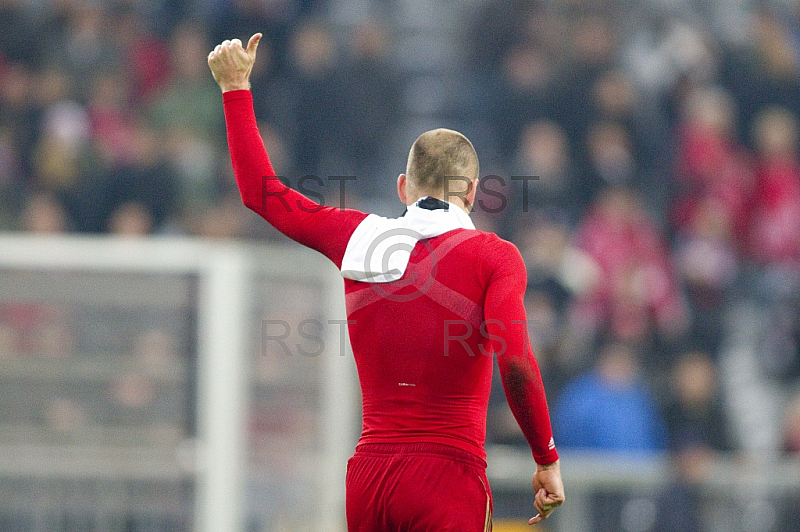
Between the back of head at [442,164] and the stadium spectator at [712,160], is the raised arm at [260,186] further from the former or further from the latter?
the stadium spectator at [712,160]

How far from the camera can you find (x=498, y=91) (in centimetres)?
1083

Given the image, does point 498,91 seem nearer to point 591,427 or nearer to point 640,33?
point 640,33

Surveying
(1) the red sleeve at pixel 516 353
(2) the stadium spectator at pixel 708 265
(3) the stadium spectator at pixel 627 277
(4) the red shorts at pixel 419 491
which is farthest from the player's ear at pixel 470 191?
(2) the stadium spectator at pixel 708 265

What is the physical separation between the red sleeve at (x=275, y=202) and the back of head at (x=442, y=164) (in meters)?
0.24

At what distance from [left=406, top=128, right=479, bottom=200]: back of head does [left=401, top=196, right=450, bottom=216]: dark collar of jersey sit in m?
0.03

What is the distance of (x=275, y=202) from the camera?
3748 mm

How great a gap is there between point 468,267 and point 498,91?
751 cm

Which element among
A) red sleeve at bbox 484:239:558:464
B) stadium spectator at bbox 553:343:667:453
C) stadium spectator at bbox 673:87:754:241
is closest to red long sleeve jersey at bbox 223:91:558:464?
red sleeve at bbox 484:239:558:464

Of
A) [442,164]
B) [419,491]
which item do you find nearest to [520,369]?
[419,491]

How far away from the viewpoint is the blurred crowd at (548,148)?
29.2ft

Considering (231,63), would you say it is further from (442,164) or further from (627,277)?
(627,277)

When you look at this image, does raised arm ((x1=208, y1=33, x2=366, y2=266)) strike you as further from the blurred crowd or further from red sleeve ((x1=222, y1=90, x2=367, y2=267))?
the blurred crowd

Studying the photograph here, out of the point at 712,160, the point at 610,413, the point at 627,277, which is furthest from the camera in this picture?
the point at 712,160

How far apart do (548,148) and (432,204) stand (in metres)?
6.54
